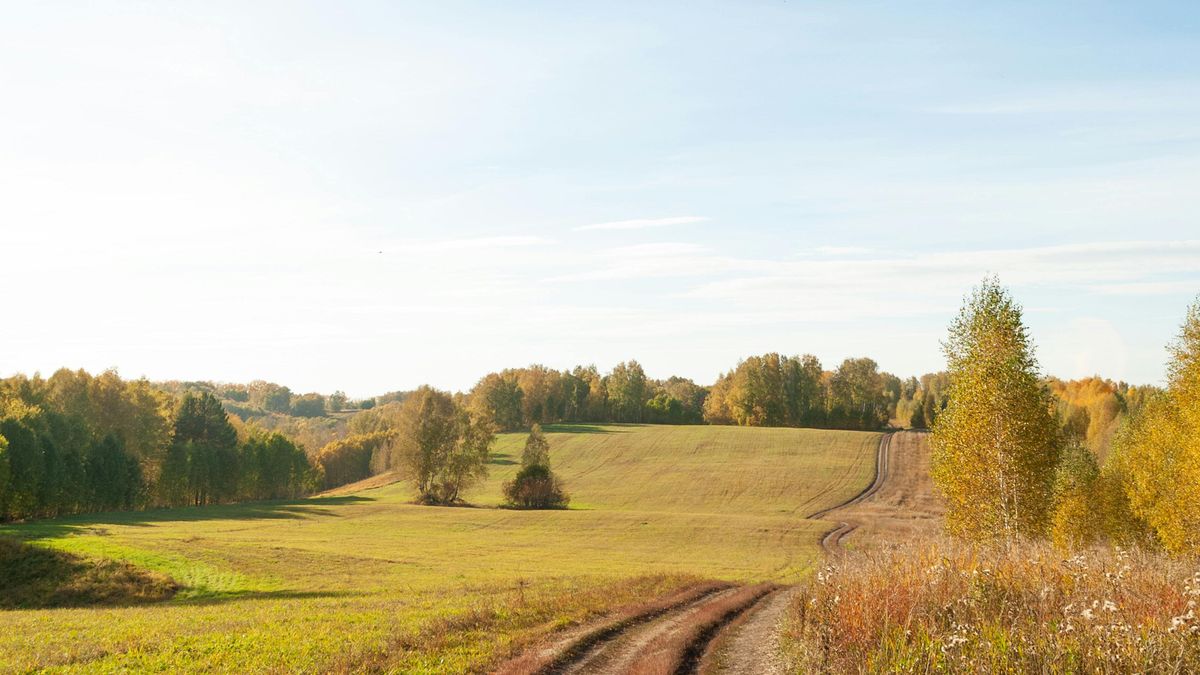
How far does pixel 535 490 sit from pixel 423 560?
46670 millimetres

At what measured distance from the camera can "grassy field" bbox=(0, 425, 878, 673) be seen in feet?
69.2

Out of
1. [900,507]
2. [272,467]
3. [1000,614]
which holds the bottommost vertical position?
[900,507]

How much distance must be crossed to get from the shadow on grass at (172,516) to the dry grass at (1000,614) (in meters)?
56.9

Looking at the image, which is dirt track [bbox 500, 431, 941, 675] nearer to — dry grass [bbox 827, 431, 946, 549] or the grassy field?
the grassy field

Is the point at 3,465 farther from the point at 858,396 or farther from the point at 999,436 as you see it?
the point at 858,396

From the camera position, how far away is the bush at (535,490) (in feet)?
326

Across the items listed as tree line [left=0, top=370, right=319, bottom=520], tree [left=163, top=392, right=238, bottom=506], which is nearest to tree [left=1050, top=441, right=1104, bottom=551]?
tree line [left=0, top=370, right=319, bottom=520]

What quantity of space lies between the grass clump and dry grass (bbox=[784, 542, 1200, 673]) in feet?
105

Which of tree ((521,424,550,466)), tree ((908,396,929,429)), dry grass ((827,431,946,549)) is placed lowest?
dry grass ((827,431,946,549))

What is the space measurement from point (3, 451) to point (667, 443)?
9643 cm

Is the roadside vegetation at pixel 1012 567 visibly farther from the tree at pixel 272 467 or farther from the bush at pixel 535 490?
the tree at pixel 272 467

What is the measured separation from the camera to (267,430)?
151000 mm

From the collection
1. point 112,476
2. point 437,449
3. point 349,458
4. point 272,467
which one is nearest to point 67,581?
point 437,449

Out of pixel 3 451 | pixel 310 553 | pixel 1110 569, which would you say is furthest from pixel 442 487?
pixel 1110 569
